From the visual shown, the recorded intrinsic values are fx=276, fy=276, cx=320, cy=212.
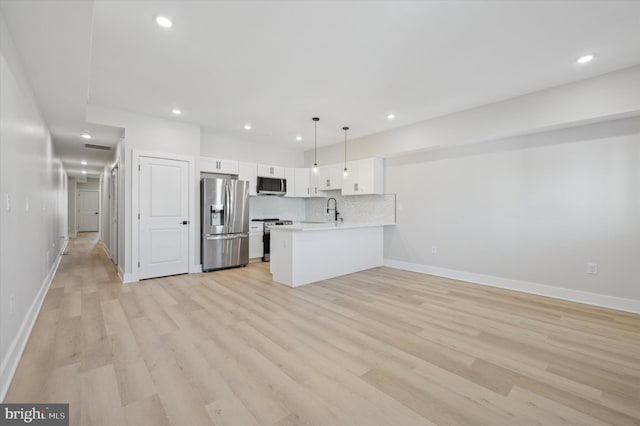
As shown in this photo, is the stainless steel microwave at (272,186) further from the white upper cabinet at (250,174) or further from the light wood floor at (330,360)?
the light wood floor at (330,360)

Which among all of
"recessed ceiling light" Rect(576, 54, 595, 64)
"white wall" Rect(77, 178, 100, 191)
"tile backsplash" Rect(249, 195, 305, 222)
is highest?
"recessed ceiling light" Rect(576, 54, 595, 64)

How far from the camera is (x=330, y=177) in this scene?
648 cm

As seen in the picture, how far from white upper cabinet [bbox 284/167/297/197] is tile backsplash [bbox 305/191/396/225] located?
792 mm

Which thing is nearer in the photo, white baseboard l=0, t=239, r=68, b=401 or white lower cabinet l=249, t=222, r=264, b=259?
white baseboard l=0, t=239, r=68, b=401

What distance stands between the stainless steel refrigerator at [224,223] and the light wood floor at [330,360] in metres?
1.47

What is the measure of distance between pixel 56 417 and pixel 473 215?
5.15 metres

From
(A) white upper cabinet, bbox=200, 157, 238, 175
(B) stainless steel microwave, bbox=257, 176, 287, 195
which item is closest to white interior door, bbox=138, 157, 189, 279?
(A) white upper cabinet, bbox=200, 157, 238, 175

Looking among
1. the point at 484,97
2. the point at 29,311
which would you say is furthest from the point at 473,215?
the point at 29,311

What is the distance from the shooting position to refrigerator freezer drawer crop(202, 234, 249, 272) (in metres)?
5.09

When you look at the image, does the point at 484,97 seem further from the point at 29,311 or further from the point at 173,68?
the point at 29,311

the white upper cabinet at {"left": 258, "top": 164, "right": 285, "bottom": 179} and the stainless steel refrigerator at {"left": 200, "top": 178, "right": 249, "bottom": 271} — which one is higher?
the white upper cabinet at {"left": 258, "top": 164, "right": 285, "bottom": 179}

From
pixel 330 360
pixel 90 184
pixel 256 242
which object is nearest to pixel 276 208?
pixel 256 242

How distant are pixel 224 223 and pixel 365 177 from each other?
295cm

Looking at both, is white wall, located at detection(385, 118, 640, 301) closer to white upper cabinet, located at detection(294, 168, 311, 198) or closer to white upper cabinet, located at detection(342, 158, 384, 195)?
white upper cabinet, located at detection(342, 158, 384, 195)
